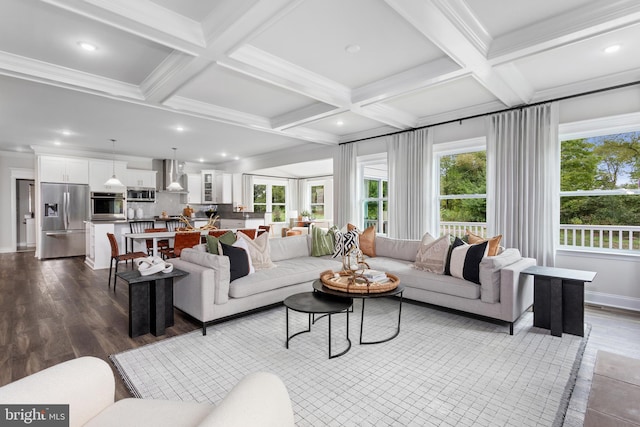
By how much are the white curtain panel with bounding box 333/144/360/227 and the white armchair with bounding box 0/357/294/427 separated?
219 inches

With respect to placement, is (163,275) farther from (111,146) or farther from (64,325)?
(111,146)

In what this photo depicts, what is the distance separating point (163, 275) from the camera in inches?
121

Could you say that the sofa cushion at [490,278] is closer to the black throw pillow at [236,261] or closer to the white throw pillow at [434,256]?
the white throw pillow at [434,256]

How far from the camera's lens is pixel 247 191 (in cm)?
1021

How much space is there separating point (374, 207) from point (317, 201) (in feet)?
15.9

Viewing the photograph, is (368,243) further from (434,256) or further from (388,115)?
(388,115)

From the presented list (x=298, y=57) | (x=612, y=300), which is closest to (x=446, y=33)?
(x=298, y=57)

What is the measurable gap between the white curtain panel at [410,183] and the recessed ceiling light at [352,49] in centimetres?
263

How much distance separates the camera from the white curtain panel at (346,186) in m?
6.58

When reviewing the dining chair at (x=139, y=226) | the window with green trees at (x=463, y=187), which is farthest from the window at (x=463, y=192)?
the dining chair at (x=139, y=226)

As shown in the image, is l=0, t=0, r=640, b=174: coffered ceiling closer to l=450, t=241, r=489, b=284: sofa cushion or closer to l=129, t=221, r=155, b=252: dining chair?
l=450, t=241, r=489, b=284: sofa cushion

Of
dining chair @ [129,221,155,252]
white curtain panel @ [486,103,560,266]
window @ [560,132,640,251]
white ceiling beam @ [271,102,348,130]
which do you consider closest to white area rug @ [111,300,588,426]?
white curtain panel @ [486,103,560,266]

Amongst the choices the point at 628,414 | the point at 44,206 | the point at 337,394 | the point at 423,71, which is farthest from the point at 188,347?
the point at 44,206

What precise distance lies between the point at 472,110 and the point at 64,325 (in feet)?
19.0
